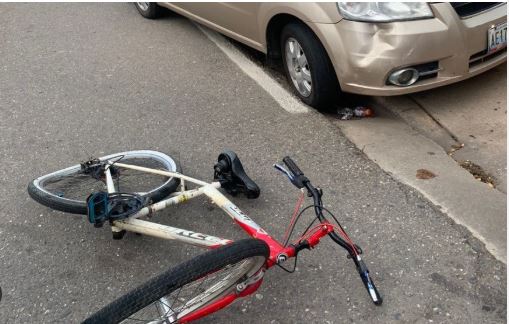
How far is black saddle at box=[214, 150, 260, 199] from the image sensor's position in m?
3.12

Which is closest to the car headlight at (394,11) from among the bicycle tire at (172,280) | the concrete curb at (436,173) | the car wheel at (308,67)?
the car wheel at (308,67)

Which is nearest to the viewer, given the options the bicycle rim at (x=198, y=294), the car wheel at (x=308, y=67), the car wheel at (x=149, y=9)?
the bicycle rim at (x=198, y=294)

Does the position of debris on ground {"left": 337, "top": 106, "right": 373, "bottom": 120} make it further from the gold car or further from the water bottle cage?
the water bottle cage

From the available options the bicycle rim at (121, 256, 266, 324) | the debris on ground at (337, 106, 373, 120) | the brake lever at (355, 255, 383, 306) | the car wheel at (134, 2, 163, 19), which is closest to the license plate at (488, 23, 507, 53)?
the debris on ground at (337, 106, 373, 120)

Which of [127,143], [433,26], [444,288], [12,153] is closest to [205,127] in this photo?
[127,143]

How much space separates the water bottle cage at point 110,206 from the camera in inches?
103

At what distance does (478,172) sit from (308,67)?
1423 millimetres

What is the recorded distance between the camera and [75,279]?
9.23 ft

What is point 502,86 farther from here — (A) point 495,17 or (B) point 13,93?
(B) point 13,93

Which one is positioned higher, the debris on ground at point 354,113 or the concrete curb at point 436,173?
the debris on ground at point 354,113

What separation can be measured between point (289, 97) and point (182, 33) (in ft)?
6.27

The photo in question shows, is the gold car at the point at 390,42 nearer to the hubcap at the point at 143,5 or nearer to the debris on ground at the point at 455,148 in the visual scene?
the debris on ground at the point at 455,148

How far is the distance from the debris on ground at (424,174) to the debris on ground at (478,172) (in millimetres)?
259

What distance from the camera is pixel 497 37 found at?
3705mm
